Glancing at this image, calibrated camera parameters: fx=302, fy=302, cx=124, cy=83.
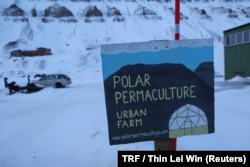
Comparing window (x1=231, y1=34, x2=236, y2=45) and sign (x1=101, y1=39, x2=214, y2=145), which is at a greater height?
window (x1=231, y1=34, x2=236, y2=45)

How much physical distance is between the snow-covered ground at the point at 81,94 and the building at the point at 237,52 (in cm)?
117

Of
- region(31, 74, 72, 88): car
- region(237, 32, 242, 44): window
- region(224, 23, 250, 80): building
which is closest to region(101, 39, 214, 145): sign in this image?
region(224, 23, 250, 80): building

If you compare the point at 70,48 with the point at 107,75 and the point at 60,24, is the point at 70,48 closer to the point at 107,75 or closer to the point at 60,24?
the point at 60,24

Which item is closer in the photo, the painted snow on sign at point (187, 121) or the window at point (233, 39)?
the painted snow on sign at point (187, 121)

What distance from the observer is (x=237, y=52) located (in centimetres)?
2273

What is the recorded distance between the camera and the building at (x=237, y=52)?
21.3m

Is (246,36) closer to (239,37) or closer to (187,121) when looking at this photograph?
(239,37)

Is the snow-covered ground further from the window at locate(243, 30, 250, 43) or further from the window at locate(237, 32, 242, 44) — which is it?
the window at locate(237, 32, 242, 44)

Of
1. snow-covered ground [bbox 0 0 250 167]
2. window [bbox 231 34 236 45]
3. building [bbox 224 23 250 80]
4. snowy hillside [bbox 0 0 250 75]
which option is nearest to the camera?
snow-covered ground [bbox 0 0 250 167]

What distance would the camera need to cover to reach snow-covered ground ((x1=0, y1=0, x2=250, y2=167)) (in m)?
5.79

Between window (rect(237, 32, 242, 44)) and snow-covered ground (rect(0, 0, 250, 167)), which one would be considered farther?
window (rect(237, 32, 242, 44))

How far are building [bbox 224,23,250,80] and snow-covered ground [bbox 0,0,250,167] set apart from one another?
117 centimetres

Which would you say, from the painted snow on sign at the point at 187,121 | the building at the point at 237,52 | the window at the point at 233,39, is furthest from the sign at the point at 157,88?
the window at the point at 233,39

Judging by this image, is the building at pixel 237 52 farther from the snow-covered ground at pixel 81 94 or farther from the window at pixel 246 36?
the snow-covered ground at pixel 81 94
